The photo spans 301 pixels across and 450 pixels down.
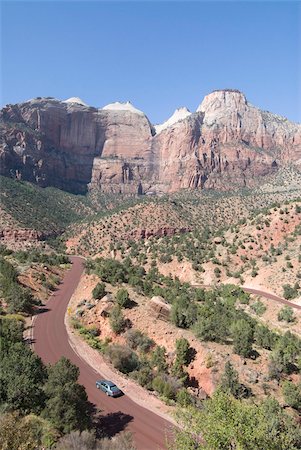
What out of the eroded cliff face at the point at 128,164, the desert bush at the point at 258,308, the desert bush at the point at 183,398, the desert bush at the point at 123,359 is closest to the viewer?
the desert bush at the point at 183,398

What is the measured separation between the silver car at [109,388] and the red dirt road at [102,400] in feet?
0.99

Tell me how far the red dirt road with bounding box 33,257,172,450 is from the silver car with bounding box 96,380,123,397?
302mm

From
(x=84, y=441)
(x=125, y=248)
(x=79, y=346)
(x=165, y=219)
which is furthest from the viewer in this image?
(x=165, y=219)

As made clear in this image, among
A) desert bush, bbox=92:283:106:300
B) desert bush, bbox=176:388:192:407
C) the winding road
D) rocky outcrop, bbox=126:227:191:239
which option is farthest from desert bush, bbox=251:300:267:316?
rocky outcrop, bbox=126:227:191:239

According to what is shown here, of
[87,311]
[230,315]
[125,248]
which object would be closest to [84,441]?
[87,311]

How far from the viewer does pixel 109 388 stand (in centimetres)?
2542

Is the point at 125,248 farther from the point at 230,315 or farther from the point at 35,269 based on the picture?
the point at 230,315

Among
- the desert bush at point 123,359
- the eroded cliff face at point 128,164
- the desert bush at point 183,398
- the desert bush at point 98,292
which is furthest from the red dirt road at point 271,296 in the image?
the eroded cliff face at point 128,164

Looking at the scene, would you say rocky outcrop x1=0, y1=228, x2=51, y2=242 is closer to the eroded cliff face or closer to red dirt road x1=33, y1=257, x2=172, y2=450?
the eroded cliff face

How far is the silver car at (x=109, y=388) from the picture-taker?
25.3 metres

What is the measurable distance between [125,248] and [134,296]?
5559cm

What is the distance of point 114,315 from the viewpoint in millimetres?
36625

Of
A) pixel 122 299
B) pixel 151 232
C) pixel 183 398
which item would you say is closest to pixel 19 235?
pixel 151 232

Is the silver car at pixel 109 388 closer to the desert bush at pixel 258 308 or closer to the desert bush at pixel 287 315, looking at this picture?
the desert bush at pixel 287 315
